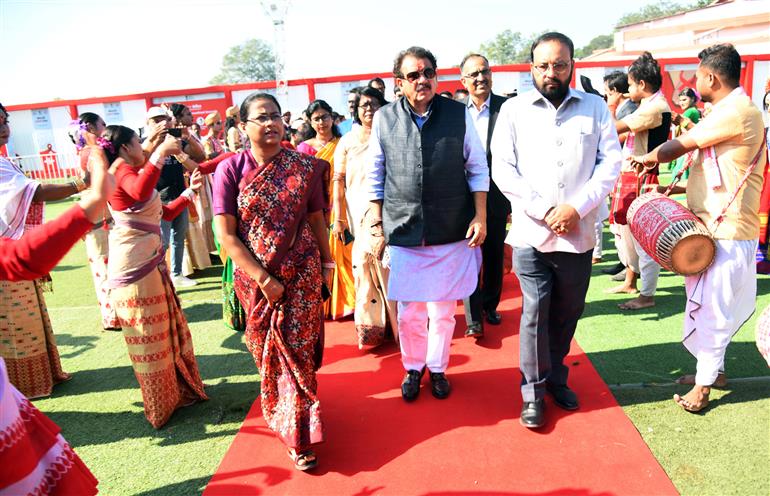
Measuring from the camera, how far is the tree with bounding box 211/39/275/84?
265 ft

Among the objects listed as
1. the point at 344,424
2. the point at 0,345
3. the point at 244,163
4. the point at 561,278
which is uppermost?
the point at 244,163

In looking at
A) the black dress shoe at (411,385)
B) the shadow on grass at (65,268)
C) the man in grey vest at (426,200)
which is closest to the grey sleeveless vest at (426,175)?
the man in grey vest at (426,200)

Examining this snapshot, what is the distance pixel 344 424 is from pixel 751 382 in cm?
255

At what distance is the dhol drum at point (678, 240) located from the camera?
282 cm

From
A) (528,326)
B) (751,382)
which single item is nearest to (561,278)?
(528,326)

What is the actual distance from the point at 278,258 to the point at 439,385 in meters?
1.41

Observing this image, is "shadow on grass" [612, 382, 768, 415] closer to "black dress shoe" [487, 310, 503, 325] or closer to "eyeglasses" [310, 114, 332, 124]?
"black dress shoe" [487, 310, 503, 325]

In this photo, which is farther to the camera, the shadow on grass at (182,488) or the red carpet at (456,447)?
the shadow on grass at (182,488)

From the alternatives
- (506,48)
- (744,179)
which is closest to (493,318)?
(744,179)

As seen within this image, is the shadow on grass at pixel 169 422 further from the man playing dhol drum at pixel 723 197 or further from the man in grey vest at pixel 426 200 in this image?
the man playing dhol drum at pixel 723 197

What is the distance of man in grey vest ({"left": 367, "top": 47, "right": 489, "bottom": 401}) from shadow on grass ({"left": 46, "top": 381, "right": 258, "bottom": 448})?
3.72 ft

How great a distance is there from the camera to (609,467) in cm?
255

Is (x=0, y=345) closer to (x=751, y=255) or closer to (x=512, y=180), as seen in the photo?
(x=512, y=180)

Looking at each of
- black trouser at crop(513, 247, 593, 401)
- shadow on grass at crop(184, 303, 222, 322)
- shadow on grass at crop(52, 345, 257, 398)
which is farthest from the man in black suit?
shadow on grass at crop(184, 303, 222, 322)
